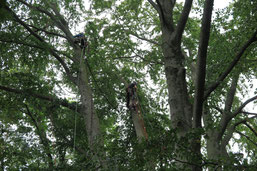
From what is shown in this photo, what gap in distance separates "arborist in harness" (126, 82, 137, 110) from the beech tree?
32cm

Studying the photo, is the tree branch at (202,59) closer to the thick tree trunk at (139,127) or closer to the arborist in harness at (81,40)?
the thick tree trunk at (139,127)

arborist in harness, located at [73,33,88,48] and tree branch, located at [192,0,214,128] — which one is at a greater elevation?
arborist in harness, located at [73,33,88,48]

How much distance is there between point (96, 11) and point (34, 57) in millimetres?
2663

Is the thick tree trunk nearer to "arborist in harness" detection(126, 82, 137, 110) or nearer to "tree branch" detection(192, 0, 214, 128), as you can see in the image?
"arborist in harness" detection(126, 82, 137, 110)

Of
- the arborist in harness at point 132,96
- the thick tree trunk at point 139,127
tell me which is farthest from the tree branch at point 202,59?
the arborist in harness at point 132,96

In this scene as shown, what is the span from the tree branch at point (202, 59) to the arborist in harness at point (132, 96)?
12.3 ft

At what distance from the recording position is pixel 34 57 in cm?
A: 788

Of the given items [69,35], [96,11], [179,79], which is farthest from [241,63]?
[96,11]

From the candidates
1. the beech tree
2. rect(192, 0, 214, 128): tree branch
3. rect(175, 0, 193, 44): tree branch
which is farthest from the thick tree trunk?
rect(192, 0, 214, 128): tree branch

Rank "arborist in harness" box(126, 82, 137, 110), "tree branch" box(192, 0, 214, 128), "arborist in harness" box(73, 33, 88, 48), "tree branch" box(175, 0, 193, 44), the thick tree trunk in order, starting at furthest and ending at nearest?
"arborist in harness" box(73, 33, 88, 48), "arborist in harness" box(126, 82, 137, 110), the thick tree trunk, "tree branch" box(175, 0, 193, 44), "tree branch" box(192, 0, 214, 128)

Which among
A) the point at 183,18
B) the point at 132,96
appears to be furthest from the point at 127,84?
the point at 183,18

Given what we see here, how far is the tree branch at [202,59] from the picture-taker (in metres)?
3.08

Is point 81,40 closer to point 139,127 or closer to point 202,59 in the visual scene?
point 139,127

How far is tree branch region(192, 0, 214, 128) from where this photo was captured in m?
3.08
